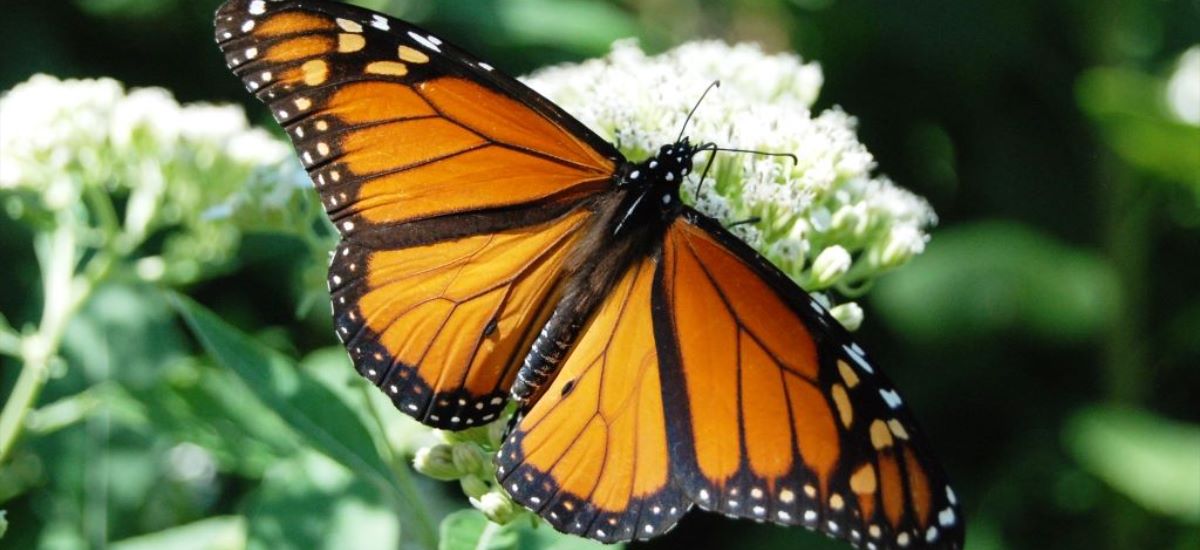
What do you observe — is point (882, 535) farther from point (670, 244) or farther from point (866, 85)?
point (866, 85)

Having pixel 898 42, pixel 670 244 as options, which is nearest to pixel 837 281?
pixel 670 244

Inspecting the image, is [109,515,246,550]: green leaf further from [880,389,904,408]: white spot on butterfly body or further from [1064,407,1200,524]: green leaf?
[1064,407,1200,524]: green leaf

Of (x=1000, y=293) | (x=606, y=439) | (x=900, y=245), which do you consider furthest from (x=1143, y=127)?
(x=606, y=439)

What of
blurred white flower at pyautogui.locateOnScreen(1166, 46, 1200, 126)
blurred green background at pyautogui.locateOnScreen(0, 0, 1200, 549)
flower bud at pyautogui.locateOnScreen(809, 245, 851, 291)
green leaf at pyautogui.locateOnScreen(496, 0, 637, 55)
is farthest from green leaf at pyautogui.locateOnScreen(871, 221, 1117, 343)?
flower bud at pyautogui.locateOnScreen(809, 245, 851, 291)

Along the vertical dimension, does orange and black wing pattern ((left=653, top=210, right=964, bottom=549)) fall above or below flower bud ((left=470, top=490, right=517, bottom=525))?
above

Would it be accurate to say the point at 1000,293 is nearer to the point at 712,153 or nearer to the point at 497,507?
the point at 712,153
